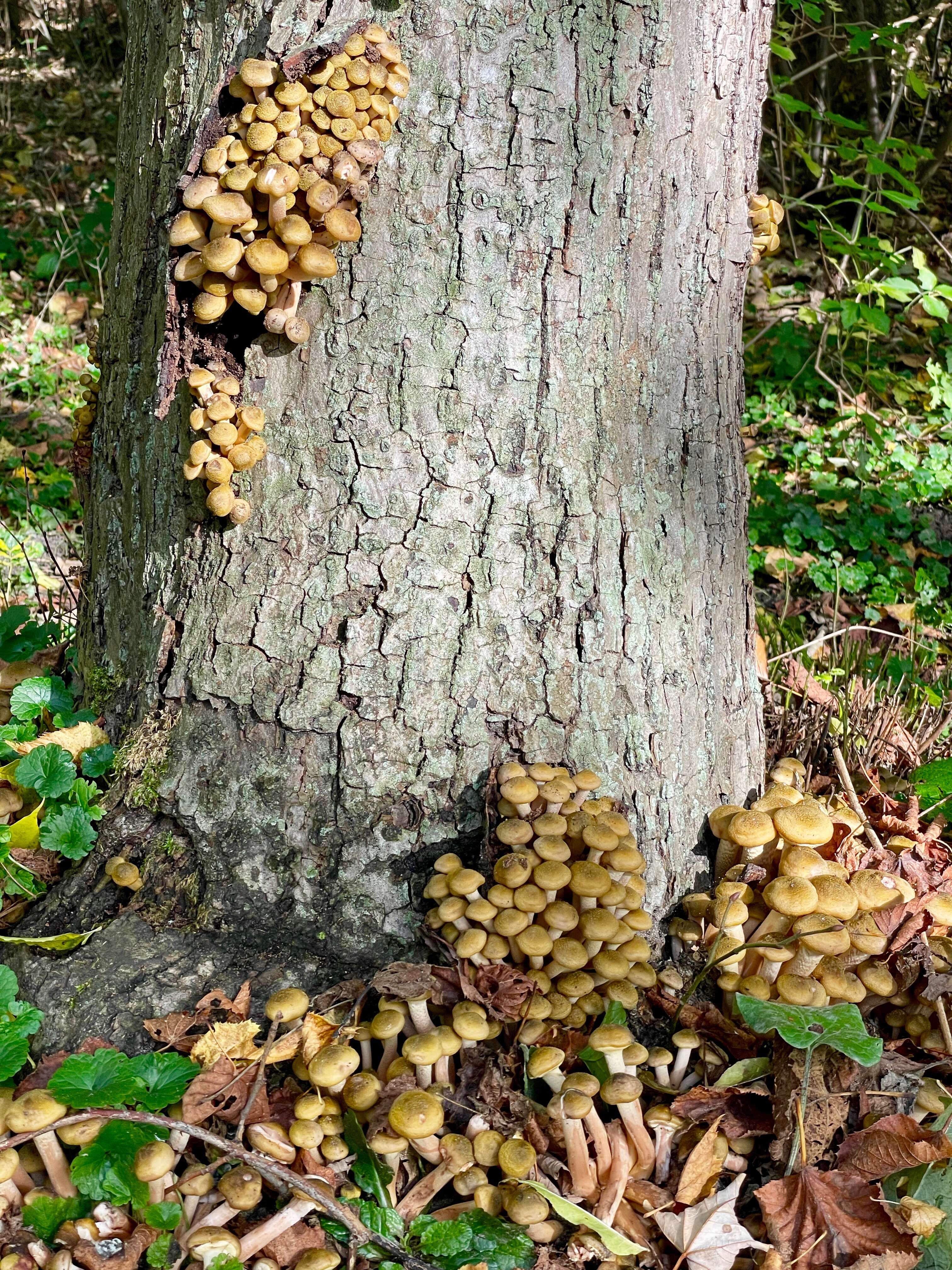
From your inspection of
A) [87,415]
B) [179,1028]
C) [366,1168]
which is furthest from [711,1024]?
[87,415]

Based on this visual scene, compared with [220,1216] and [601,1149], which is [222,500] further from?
[601,1149]

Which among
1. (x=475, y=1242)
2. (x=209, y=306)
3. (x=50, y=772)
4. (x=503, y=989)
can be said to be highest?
(x=209, y=306)

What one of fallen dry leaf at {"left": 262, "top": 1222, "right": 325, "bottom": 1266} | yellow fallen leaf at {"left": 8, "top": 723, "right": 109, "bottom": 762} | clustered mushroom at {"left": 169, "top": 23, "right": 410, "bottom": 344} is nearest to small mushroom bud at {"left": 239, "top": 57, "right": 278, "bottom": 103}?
clustered mushroom at {"left": 169, "top": 23, "right": 410, "bottom": 344}

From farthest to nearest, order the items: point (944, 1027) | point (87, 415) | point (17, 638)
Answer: point (17, 638), point (87, 415), point (944, 1027)

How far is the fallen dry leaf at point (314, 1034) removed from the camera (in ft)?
7.11

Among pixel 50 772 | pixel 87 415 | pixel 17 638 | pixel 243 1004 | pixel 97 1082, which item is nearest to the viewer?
pixel 97 1082

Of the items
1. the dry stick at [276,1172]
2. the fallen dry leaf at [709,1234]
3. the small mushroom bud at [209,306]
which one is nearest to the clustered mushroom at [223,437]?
the small mushroom bud at [209,306]

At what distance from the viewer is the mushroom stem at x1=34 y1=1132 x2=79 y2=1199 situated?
1971 mm

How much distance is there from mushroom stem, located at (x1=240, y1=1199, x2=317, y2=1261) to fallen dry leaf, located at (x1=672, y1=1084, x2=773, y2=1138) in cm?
83

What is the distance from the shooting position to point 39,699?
3.00m

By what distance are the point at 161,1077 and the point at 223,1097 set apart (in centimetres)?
14

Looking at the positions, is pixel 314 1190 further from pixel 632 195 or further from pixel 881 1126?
pixel 632 195

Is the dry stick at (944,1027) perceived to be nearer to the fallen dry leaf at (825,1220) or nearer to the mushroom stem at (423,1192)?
the fallen dry leaf at (825,1220)

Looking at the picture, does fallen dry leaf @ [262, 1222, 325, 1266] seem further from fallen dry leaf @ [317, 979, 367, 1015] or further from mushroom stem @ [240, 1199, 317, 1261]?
fallen dry leaf @ [317, 979, 367, 1015]
